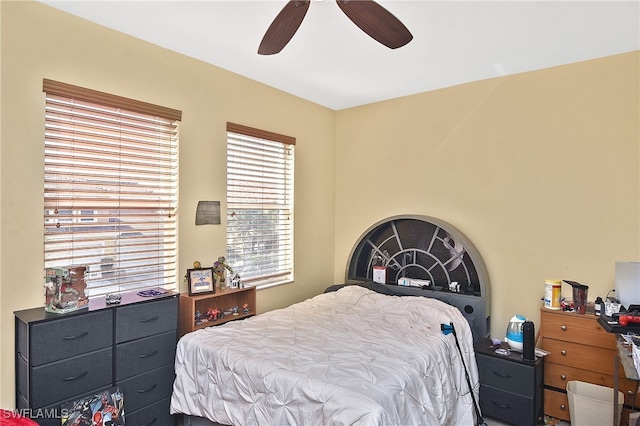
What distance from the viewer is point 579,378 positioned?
2.64 m

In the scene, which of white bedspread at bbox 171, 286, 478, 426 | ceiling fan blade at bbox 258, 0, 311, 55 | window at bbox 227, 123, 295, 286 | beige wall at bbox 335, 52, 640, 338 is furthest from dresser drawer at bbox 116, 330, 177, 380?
beige wall at bbox 335, 52, 640, 338

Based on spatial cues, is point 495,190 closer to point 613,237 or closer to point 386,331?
point 613,237

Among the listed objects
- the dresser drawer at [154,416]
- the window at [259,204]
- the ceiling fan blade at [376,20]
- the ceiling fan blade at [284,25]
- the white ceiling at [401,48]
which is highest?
the white ceiling at [401,48]

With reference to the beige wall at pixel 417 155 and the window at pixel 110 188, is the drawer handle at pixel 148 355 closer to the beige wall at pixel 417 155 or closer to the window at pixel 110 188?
the window at pixel 110 188

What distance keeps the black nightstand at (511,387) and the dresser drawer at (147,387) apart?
7.31 feet

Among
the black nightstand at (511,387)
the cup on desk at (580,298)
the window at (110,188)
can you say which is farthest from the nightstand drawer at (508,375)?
the window at (110,188)

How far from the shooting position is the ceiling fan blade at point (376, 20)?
1669 mm

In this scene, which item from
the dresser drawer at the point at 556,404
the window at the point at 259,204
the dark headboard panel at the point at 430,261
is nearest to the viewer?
the dresser drawer at the point at 556,404

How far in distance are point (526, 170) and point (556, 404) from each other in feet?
5.87

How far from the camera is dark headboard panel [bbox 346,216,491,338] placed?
3.21 meters

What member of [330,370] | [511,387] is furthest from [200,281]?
[511,387]

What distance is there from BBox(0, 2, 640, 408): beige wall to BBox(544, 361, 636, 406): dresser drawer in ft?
1.75

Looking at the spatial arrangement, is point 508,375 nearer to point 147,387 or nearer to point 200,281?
point 200,281

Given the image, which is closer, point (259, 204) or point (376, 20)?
point (376, 20)
